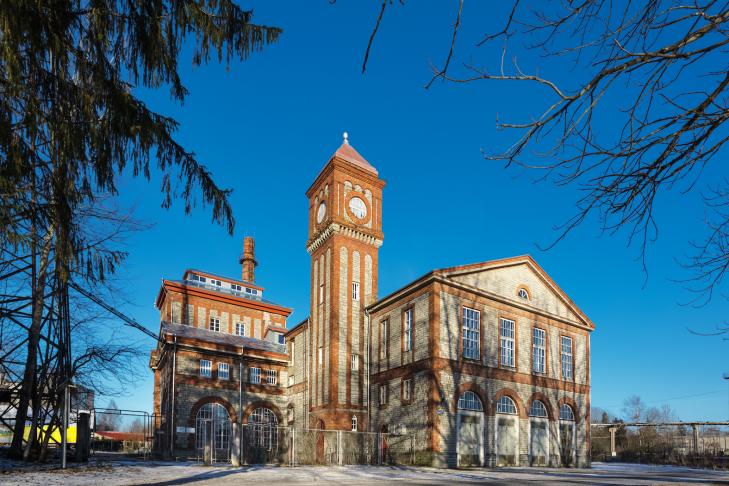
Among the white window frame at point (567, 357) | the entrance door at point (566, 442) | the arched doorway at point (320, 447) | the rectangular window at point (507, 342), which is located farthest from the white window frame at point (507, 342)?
the arched doorway at point (320, 447)

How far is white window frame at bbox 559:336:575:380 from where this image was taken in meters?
30.9

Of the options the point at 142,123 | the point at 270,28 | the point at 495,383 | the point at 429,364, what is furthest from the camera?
the point at 495,383

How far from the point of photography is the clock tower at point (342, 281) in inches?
1152

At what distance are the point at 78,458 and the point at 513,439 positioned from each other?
19.4 metres

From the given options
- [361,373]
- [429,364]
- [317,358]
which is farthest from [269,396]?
[429,364]

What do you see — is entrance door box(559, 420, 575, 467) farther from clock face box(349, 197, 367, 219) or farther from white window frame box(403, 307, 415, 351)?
clock face box(349, 197, 367, 219)

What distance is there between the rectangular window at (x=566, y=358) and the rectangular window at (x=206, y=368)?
2080 centimetres

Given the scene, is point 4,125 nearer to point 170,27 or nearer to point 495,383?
point 170,27

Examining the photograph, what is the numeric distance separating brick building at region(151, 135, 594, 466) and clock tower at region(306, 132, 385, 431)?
7cm

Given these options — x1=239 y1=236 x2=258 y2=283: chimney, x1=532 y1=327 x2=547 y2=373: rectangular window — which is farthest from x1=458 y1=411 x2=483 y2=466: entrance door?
x1=239 y1=236 x2=258 y2=283: chimney

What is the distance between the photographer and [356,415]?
2908 cm

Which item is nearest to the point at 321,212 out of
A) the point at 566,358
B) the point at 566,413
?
the point at 566,358

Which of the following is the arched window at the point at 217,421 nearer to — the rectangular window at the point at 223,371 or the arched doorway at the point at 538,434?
the rectangular window at the point at 223,371

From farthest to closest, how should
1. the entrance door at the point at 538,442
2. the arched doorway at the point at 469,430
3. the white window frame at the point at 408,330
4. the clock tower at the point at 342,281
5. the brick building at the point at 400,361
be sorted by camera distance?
the clock tower at the point at 342,281
the entrance door at the point at 538,442
the white window frame at the point at 408,330
the brick building at the point at 400,361
the arched doorway at the point at 469,430
